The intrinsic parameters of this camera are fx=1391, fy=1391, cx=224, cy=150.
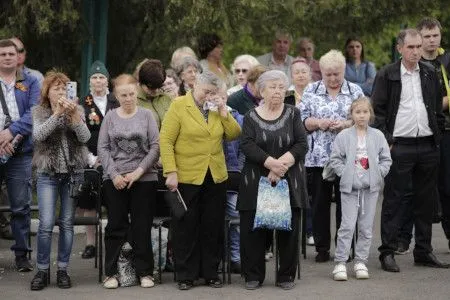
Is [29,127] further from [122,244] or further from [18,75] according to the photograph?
[122,244]

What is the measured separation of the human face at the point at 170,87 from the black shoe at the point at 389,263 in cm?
266

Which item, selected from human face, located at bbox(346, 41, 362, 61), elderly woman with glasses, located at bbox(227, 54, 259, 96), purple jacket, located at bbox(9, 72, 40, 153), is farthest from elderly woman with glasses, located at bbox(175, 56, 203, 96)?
human face, located at bbox(346, 41, 362, 61)

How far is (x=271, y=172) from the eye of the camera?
12.4 meters

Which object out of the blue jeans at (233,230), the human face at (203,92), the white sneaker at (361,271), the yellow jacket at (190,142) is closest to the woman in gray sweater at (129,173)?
the yellow jacket at (190,142)

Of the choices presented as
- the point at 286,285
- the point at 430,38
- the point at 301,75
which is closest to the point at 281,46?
the point at 301,75

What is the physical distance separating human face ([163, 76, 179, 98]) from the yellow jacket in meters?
1.52

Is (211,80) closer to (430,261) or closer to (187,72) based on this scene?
(187,72)

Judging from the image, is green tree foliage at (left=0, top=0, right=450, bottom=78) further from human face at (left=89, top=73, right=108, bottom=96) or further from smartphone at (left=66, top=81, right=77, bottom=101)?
smartphone at (left=66, top=81, right=77, bottom=101)

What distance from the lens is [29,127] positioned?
13281 millimetres

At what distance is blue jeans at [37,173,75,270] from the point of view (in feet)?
41.0

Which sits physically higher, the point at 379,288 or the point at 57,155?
the point at 57,155

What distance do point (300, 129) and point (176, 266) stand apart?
1665 millimetres

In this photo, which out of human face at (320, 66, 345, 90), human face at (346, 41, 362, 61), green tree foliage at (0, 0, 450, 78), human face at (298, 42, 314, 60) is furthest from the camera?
human face at (298, 42, 314, 60)

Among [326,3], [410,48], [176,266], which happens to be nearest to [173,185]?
[176,266]
